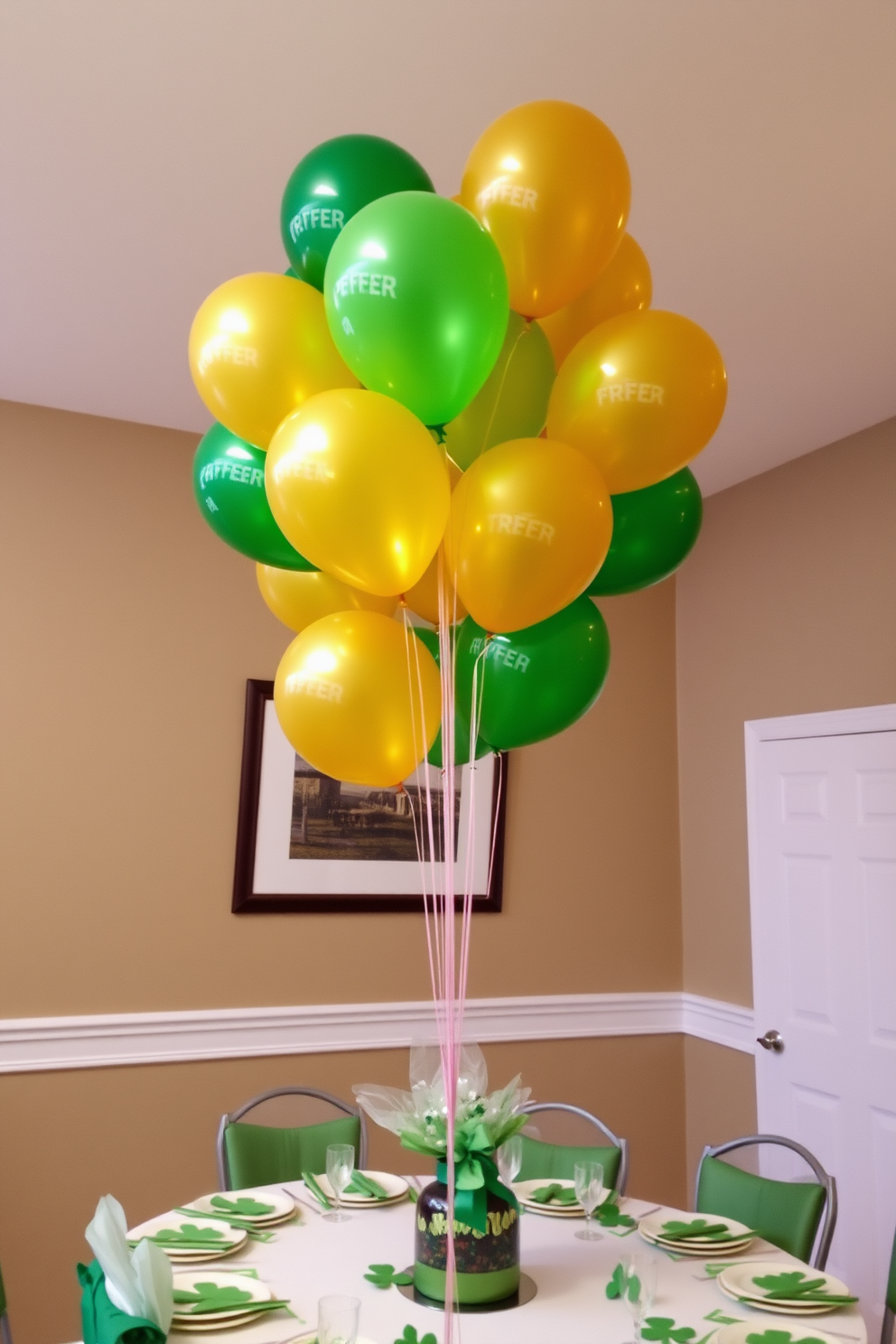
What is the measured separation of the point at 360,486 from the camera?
1.56 metres

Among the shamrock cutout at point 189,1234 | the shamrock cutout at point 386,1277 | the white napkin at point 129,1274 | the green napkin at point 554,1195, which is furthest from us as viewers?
the green napkin at point 554,1195

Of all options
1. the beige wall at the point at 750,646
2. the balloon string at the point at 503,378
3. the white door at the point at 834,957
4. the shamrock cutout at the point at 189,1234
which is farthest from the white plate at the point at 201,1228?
the beige wall at the point at 750,646

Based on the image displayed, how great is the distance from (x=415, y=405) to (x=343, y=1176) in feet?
5.07

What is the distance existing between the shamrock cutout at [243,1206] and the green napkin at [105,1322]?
2.03 feet

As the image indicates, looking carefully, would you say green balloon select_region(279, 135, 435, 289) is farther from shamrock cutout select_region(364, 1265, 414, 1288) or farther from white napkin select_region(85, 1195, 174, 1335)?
shamrock cutout select_region(364, 1265, 414, 1288)

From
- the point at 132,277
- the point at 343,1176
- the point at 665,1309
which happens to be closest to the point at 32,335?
the point at 132,277

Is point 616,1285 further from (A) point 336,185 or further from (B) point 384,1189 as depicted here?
(A) point 336,185

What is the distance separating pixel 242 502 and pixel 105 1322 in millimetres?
1319

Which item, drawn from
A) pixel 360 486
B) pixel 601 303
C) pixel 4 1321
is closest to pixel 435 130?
pixel 601 303

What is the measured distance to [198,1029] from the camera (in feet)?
11.7

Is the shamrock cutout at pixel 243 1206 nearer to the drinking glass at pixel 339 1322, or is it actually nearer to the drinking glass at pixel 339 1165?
the drinking glass at pixel 339 1165

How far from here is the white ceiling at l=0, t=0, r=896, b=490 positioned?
195 centimetres

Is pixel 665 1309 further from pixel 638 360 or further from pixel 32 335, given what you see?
pixel 32 335

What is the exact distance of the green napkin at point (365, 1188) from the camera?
244 centimetres
